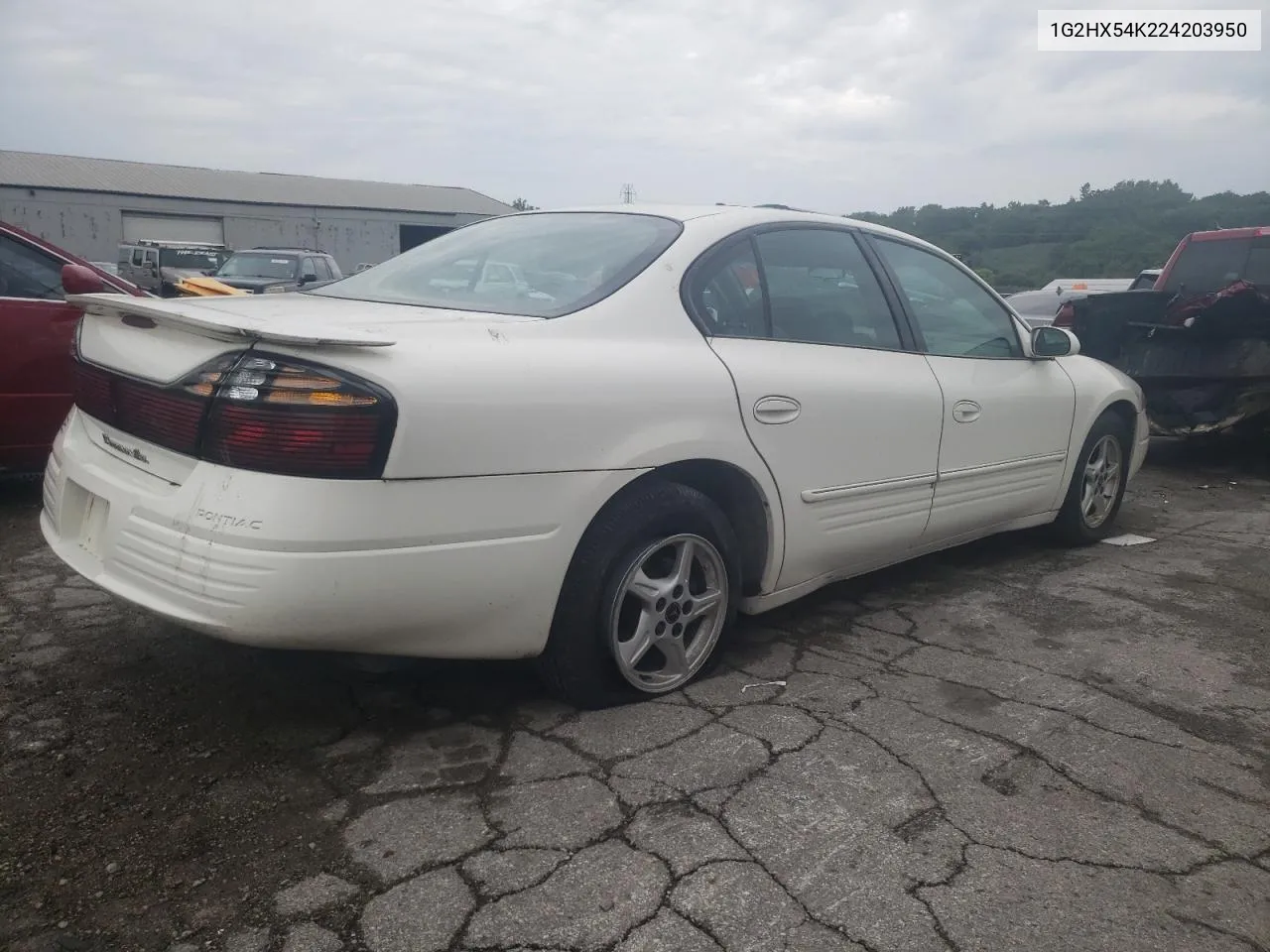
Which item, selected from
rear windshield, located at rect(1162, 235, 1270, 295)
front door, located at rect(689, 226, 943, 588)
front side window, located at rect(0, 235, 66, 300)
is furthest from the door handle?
rear windshield, located at rect(1162, 235, 1270, 295)

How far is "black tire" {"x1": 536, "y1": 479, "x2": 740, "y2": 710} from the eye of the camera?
266 cm

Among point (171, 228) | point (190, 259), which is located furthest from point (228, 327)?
point (171, 228)

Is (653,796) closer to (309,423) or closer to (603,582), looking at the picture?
(603,582)

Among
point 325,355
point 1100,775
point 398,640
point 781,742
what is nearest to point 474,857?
point 398,640

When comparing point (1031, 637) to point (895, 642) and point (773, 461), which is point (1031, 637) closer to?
point (895, 642)

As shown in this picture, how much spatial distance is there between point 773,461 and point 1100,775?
123cm

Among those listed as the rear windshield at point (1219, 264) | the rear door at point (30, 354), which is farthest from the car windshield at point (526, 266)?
the rear windshield at point (1219, 264)

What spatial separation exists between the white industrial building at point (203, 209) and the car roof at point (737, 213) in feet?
110

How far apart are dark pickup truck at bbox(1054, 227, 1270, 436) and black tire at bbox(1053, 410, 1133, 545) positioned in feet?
7.71

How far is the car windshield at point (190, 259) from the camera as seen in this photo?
1953 centimetres

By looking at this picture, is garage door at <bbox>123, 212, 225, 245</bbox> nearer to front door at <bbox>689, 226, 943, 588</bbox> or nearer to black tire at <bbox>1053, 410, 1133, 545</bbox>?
black tire at <bbox>1053, 410, 1133, 545</bbox>

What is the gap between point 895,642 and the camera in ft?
11.6

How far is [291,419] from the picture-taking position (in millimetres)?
2207

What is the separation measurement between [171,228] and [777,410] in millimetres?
39422
